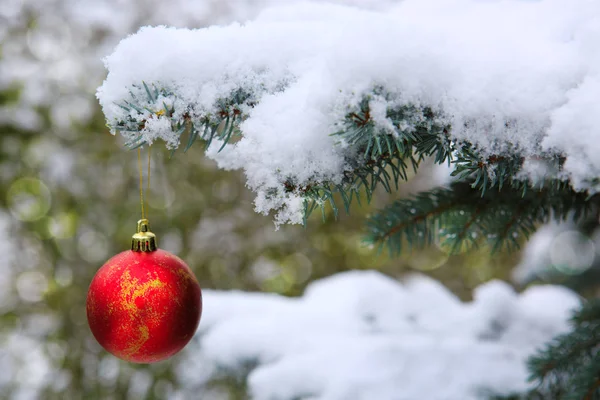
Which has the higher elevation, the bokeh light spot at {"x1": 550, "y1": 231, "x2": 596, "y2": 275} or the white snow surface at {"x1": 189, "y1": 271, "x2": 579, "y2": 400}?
the bokeh light spot at {"x1": 550, "y1": 231, "x2": 596, "y2": 275}

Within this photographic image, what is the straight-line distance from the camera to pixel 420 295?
56.8 inches

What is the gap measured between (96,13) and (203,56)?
7.49ft

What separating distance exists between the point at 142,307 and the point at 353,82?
0.38m

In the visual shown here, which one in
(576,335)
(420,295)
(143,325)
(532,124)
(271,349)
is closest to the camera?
(532,124)

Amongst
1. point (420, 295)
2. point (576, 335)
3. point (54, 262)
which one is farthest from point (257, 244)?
point (576, 335)

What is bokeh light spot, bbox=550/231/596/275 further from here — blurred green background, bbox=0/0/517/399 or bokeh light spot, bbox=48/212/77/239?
bokeh light spot, bbox=48/212/77/239

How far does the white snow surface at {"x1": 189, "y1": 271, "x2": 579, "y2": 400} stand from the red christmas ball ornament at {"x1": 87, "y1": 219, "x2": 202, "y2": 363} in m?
0.42

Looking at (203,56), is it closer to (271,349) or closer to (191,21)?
(271,349)

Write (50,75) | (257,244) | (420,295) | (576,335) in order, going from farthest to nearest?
1. (257,244)
2. (50,75)
3. (420,295)
4. (576,335)

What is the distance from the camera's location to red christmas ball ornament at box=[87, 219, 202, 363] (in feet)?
1.94

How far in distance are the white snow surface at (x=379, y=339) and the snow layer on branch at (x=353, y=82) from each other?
62cm

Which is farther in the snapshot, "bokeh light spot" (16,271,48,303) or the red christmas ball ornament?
"bokeh light spot" (16,271,48,303)

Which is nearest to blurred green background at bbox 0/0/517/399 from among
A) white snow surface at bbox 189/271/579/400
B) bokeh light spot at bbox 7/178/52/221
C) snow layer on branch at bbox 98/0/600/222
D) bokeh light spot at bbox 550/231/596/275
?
bokeh light spot at bbox 7/178/52/221

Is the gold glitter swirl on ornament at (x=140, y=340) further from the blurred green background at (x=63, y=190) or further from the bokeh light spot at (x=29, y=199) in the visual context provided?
the bokeh light spot at (x=29, y=199)
